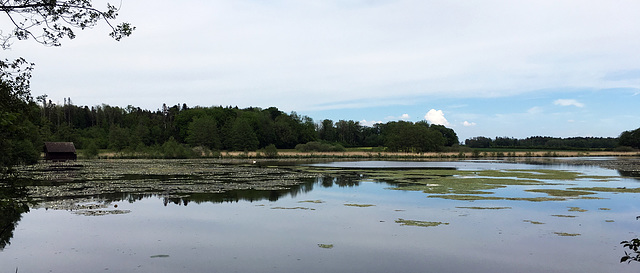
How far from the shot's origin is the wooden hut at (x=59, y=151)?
237ft

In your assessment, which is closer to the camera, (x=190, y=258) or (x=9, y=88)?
(x=9, y=88)

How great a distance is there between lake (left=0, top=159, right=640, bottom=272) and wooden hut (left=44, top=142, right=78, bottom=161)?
180ft

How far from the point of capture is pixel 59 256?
11.6 metres

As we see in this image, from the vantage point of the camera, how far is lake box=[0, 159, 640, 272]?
10.8m

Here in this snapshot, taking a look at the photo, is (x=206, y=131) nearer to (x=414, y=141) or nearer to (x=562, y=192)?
(x=414, y=141)

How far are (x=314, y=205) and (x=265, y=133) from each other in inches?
4252

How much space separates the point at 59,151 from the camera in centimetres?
7344

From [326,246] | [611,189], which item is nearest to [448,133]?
[611,189]

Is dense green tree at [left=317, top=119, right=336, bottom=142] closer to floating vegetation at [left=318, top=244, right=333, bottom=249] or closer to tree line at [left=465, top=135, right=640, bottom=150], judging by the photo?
tree line at [left=465, top=135, right=640, bottom=150]

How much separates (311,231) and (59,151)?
236 feet

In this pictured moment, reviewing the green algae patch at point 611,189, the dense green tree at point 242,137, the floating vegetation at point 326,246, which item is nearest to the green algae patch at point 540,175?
the green algae patch at point 611,189

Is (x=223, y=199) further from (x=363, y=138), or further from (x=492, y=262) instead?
(x=363, y=138)

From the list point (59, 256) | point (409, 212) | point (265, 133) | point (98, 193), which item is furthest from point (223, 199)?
point (265, 133)

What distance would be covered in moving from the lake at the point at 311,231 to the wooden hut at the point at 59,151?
5481cm
